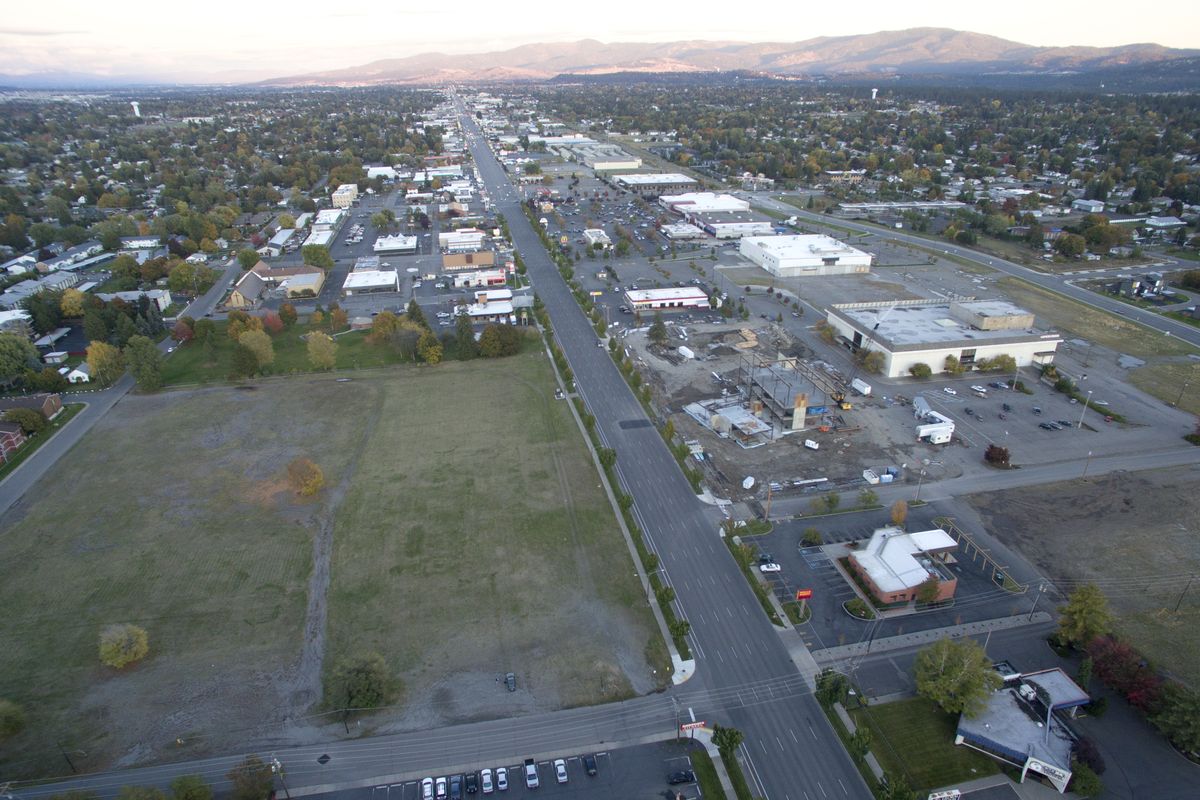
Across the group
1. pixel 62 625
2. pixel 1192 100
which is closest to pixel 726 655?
pixel 62 625

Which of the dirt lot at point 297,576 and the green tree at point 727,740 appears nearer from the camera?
the green tree at point 727,740

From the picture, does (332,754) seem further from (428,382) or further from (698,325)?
(698,325)

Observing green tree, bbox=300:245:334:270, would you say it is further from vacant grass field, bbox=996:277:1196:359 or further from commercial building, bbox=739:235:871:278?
vacant grass field, bbox=996:277:1196:359

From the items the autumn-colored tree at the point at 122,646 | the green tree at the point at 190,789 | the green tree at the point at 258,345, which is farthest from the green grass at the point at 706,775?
the green tree at the point at 258,345

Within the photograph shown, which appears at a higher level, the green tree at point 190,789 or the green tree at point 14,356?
the green tree at point 14,356

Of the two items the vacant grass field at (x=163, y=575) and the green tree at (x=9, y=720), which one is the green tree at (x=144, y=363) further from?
the green tree at (x=9, y=720)

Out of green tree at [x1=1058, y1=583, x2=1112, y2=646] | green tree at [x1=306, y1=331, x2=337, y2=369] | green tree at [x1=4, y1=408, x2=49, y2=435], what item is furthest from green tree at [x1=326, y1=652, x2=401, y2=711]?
green tree at [x1=4, y1=408, x2=49, y2=435]
